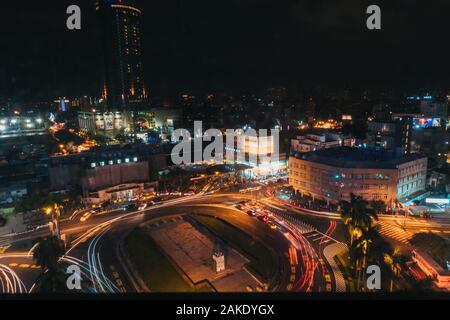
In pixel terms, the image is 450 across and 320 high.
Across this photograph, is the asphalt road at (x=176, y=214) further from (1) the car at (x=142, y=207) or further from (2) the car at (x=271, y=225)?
(1) the car at (x=142, y=207)

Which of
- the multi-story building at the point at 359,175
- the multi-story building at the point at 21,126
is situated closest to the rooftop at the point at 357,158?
the multi-story building at the point at 359,175

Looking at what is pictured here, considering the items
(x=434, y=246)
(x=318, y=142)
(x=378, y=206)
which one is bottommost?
(x=434, y=246)

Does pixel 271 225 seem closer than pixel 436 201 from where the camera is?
Yes

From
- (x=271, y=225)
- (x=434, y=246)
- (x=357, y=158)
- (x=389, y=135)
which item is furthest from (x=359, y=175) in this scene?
(x=389, y=135)

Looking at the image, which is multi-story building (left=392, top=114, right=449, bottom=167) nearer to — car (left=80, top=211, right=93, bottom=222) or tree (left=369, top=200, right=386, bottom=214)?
tree (left=369, top=200, right=386, bottom=214)

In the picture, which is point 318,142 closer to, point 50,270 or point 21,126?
point 50,270

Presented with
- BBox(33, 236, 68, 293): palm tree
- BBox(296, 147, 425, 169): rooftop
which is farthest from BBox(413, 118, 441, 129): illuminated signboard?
BBox(33, 236, 68, 293): palm tree
